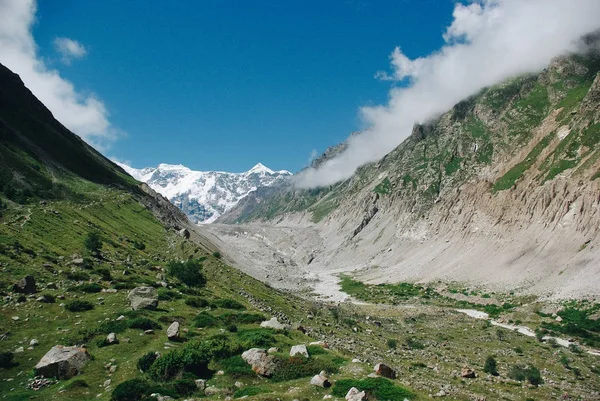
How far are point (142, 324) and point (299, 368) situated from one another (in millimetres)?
12498

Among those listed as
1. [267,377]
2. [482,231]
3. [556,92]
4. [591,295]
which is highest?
[556,92]

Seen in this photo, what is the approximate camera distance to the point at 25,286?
32.7 metres

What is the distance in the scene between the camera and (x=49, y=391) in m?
20.9

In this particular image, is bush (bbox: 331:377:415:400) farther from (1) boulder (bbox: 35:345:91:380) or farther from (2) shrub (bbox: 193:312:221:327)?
(1) boulder (bbox: 35:345:91:380)

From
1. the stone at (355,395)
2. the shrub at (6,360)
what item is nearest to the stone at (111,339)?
the shrub at (6,360)

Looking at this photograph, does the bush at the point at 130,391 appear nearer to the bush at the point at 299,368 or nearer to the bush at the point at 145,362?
the bush at the point at 145,362

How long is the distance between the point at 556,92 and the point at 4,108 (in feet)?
696

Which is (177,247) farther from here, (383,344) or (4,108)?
(4,108)

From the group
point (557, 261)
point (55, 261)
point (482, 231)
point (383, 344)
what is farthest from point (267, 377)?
point (482, 231)

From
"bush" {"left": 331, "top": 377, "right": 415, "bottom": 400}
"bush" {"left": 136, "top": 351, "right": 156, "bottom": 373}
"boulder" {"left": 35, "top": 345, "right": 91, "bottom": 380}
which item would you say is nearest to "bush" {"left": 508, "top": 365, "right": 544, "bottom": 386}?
"bush" {"left": 331, "top": 377, "right": 415, "bottom": 400}

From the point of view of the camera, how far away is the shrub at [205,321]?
1257 inches

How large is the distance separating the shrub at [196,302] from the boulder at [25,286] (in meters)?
12.5

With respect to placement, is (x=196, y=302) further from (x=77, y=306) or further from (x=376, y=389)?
(x=376, y=389)

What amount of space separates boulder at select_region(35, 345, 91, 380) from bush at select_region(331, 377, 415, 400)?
46.4 ft
